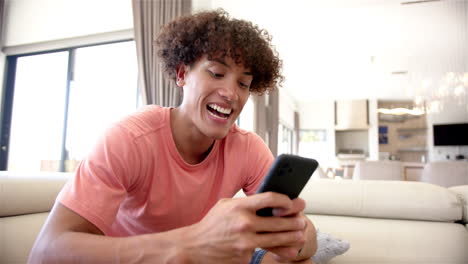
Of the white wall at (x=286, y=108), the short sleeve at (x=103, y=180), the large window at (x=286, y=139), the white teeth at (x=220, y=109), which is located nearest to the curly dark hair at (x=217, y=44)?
the white teeth at (x=220, y=109)

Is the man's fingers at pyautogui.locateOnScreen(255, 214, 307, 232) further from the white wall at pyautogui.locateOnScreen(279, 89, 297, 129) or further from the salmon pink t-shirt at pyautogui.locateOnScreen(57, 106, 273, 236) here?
the white wall at pyautogui.locateOnScreen(279, 89, 297, 129)

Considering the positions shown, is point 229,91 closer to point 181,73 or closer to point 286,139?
point 181,73

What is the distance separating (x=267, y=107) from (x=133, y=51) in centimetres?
270

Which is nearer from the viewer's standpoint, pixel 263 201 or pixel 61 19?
pixel 263 201

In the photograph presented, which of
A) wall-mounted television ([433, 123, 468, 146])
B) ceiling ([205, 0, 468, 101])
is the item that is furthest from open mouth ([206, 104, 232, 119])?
wall-mounted television ([433, 123, 468, 146])

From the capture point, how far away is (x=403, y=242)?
1.33 meters

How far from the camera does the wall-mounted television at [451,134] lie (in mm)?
7512

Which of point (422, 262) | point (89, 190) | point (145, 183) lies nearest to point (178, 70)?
point (145, 183)

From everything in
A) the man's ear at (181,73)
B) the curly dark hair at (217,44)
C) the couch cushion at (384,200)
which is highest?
the curly dark hair at (217,44)

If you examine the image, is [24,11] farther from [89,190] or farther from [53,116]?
[89,190]

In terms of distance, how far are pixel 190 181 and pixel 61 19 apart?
158 inches

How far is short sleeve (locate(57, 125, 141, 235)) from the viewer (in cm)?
65

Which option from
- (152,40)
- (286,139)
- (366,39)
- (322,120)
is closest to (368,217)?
(152,40)

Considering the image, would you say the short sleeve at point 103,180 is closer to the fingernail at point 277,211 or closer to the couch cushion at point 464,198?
the fingernail at point 277,211
